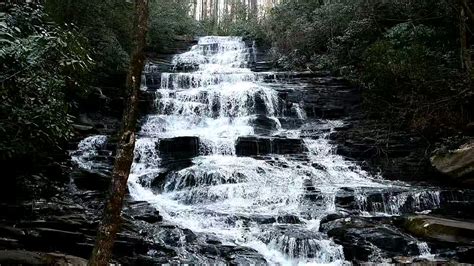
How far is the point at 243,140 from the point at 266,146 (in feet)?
2.60

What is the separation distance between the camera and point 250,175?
508 inches

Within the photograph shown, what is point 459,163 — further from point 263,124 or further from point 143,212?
point 143,212

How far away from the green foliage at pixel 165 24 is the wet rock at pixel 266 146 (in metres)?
9.71

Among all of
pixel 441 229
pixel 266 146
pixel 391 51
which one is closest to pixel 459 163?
pixel 441 229

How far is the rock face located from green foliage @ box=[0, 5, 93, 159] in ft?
31.2

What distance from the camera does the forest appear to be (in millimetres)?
7348

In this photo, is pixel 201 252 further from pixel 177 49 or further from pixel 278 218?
pixel 177 49

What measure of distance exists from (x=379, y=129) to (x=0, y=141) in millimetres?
12431

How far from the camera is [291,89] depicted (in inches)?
776

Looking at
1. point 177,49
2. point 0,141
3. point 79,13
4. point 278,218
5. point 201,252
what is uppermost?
point 177,49

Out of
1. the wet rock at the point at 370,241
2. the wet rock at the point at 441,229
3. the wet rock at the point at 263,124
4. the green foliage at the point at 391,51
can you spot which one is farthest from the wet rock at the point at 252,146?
the wet rock at the point at 441,229

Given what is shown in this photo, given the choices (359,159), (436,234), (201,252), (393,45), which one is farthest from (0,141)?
(393,45)

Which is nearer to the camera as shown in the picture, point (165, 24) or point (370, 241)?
point (370, 241)

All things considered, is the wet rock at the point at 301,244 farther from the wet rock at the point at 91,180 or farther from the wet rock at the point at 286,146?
the wet rock at the point at 286,146
